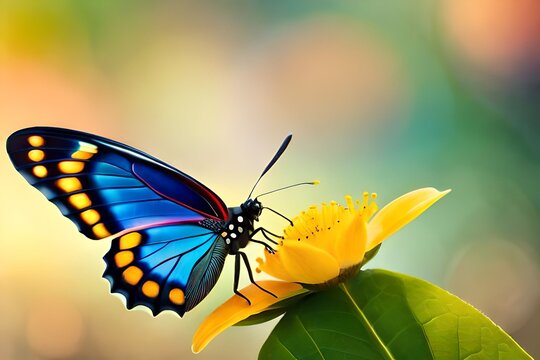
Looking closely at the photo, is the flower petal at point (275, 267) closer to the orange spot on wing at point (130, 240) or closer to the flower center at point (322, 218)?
the flower center at point (322, 218)

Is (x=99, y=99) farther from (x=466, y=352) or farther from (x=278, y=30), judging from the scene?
(x=466, y=352)

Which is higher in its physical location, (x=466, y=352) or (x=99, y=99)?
(x=99, y=99)

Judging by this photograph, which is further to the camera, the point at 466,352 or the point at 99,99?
the point at 99,99

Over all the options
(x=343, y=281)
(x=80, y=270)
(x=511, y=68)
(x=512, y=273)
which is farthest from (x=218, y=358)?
(x=343, y=281)

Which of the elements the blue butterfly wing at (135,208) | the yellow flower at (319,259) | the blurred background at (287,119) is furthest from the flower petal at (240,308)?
the blurred background at (287,119)

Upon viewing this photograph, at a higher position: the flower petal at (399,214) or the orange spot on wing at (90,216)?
the flower petal at (399,214)

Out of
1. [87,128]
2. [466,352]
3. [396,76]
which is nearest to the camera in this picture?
[466,352]

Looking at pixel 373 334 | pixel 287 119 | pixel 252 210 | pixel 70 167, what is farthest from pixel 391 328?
pixel 287 119

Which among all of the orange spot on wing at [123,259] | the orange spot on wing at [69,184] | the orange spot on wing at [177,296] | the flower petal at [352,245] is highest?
the orange spot on wing at [69,184]

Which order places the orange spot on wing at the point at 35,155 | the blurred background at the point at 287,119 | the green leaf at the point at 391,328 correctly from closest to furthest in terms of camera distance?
1. the green leaf at the point at 391,328
2. the orange spot on wing at the point at 35,155
3. the blurred background at the point at 287,119
